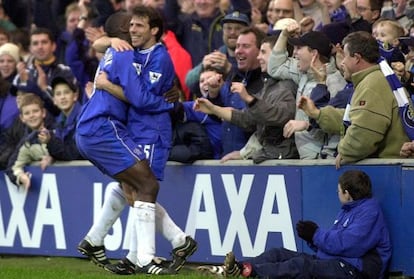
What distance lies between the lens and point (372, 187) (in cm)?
1080

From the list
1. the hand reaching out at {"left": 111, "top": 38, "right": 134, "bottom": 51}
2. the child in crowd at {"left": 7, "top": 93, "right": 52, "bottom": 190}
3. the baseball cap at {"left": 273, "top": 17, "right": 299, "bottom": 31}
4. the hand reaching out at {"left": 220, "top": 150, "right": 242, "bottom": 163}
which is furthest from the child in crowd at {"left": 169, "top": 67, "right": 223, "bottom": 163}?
the child in crowd at {"left": 7, "top": 93, "right": 52, "bottom": 190}

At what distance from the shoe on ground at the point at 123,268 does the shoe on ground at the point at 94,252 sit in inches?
7.2

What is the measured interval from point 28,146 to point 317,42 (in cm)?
437

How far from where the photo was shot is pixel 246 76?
1292 cm

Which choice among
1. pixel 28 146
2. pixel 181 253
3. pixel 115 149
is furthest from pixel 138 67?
pixel 28 146

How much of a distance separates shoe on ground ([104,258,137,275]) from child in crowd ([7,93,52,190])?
314cm

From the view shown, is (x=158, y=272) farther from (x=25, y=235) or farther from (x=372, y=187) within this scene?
(x=25, y=235)

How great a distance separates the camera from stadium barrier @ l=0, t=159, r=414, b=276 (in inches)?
421

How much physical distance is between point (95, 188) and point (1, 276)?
116 inches

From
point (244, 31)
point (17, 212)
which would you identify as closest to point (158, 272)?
point (244, 31)

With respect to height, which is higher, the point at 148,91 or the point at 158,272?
the point at 148,91

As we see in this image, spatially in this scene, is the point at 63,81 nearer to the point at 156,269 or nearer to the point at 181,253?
the point at 181,253

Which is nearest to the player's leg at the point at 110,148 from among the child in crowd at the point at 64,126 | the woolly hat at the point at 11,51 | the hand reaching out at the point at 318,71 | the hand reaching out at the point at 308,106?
the hand reaching out at the point at 308,106

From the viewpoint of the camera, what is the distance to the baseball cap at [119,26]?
12.2 metres
